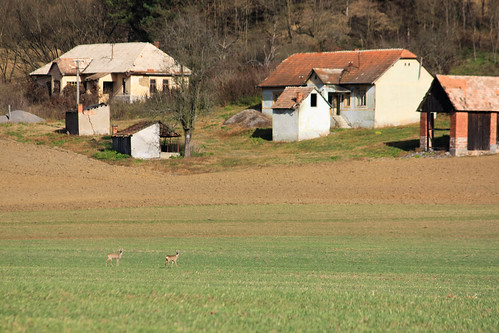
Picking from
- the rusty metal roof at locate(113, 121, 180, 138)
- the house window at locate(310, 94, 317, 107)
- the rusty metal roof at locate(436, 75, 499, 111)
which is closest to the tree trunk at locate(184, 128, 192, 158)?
the rusty metal roof at locate(113, 121, 180, 138)

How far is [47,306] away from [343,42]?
82082 mm

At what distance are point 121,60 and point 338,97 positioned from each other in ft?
88.2

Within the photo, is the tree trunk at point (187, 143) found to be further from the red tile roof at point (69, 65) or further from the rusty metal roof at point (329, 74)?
the red tile roof at point (69, 65)

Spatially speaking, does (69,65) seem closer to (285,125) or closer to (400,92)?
(285,125)

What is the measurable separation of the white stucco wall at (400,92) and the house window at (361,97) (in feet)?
3.94

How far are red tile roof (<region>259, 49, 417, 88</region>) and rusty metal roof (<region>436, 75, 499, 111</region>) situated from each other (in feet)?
40.6

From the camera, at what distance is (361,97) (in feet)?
190

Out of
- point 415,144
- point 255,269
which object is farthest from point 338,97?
point 255,269

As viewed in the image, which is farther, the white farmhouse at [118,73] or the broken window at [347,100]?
the white farmhouse at [118,73]

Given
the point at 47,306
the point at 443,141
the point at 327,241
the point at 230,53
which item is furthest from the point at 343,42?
the point at 47,306

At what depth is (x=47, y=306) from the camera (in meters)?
9.29

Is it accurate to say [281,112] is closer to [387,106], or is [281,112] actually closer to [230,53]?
[387,106]

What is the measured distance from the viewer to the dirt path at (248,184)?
3177 cm

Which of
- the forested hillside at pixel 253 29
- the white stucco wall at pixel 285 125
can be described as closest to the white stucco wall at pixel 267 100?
the forested hillside at pixel 253 29
